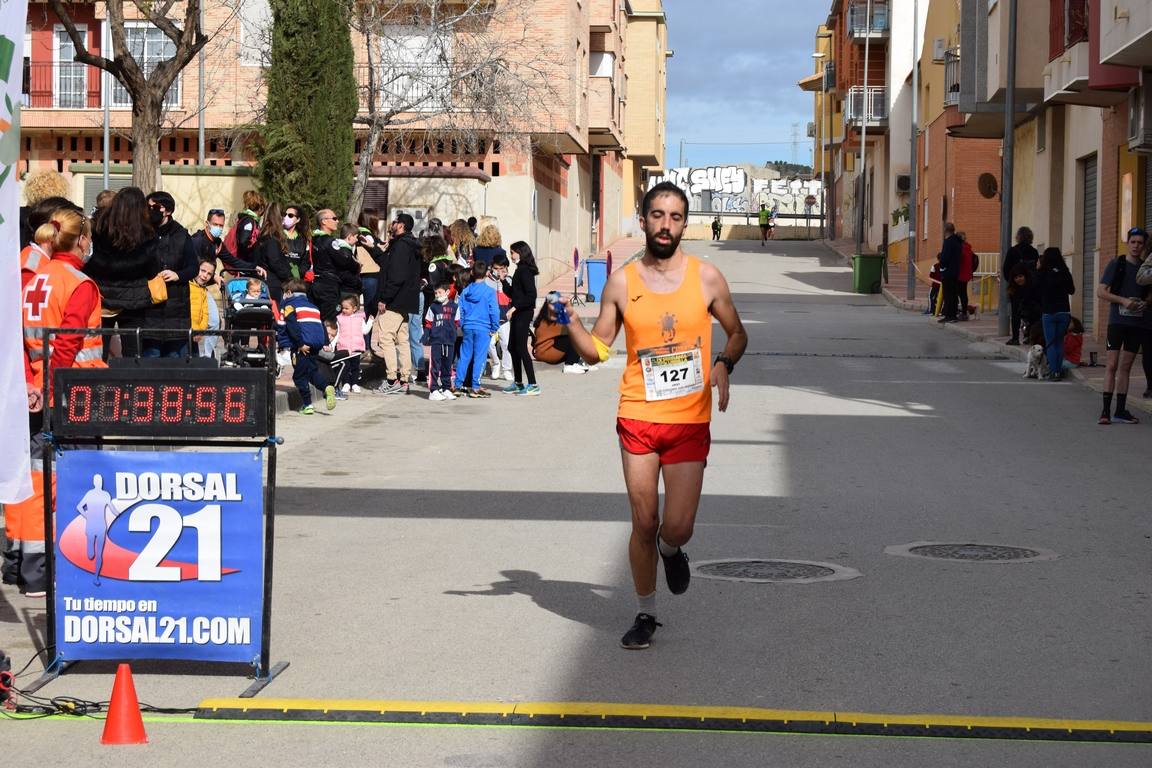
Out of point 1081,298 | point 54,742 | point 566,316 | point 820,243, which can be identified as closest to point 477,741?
point 54,742

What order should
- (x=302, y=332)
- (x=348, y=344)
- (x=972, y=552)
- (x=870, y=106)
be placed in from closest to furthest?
(x=972, y=552) < (x=302, y=332) < (x=348, y=344) < (x=870, y=106)

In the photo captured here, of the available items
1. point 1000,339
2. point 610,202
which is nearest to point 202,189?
point 1000,339

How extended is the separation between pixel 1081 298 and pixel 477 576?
23947 millimetres

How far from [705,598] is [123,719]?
3.37m

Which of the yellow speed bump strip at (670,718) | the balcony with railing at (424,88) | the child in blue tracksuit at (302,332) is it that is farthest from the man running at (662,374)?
the balcony with railing at (424,88)

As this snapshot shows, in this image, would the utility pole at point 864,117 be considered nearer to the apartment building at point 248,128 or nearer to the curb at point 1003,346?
the curb at point 1003,346

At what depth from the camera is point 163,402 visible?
6340mm

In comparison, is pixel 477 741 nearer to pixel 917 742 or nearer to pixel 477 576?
pixel 917 742

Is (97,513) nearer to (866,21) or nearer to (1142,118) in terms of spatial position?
(1142,118)

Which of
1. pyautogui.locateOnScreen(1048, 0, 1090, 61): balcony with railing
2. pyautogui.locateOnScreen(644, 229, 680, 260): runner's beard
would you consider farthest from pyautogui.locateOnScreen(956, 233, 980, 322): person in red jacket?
pyautogui.locateOnScreen(644, 229, 680, 260): runner's beard

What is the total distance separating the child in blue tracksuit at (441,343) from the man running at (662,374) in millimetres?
12408

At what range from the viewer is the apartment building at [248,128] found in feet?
118

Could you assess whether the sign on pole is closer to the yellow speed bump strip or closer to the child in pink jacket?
the yellow speed bump strip

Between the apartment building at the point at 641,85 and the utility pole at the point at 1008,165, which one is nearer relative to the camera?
the utility pole at the point at 1008,165
